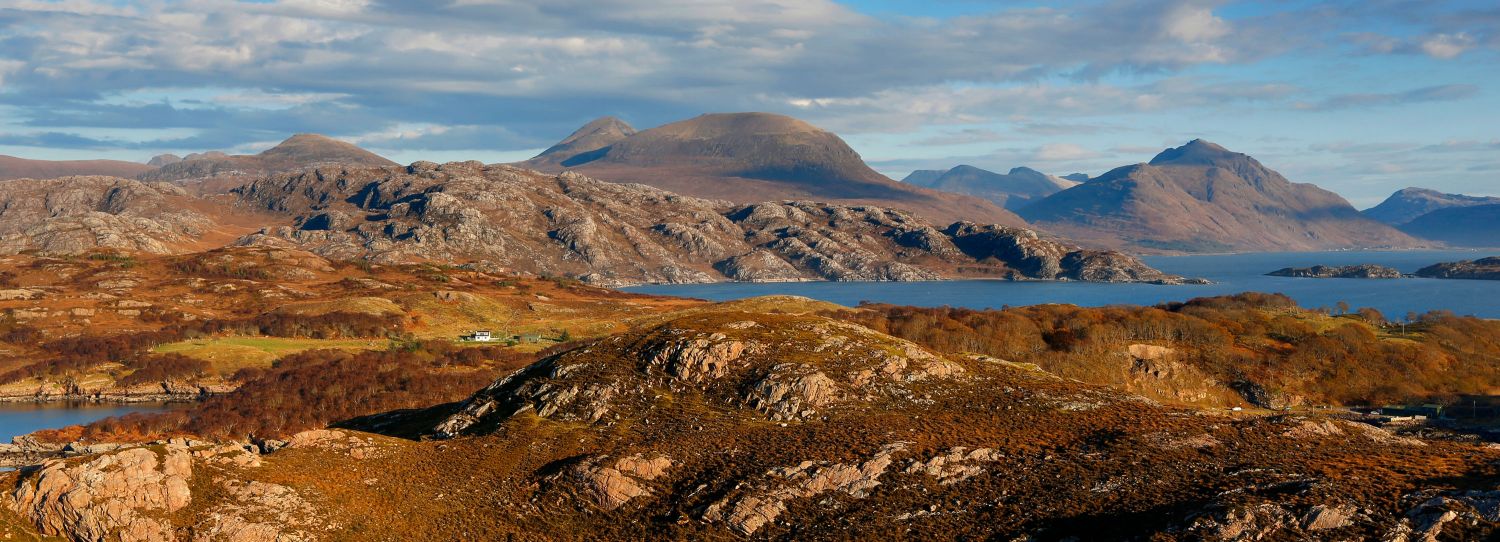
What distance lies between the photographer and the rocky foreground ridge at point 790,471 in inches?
1651

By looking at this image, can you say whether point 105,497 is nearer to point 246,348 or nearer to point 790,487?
point 790,487

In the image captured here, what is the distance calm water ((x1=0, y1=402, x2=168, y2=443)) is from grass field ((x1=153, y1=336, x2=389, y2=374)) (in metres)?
13.8

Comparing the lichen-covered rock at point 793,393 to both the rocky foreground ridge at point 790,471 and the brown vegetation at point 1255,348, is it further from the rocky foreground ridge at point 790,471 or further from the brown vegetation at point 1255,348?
the brown vegetation at point 1255,348

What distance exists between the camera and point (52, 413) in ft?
458

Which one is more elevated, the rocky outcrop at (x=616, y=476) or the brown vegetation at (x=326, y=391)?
the rocky outcrop at (x=616, y=476)

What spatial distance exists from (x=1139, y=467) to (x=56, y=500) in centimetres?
5187

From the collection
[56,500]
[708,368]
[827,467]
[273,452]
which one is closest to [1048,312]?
[708,368]

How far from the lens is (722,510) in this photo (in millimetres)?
46531

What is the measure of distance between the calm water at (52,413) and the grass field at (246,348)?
13824 mm

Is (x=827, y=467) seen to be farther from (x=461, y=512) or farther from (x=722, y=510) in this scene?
(x=461, y=512)

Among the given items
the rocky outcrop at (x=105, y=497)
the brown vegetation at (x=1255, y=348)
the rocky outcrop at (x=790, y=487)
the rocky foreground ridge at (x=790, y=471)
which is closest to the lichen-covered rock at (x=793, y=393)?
the rocky foreground ridge at (x=790, y=471)

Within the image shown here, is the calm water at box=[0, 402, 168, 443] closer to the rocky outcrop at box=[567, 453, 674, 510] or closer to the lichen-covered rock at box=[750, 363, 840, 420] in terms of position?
the rocky outcrop at box=[567, 453, 674, 510]

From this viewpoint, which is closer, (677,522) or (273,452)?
(677,522)

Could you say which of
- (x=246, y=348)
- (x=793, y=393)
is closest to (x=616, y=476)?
(x=793, y=393)
